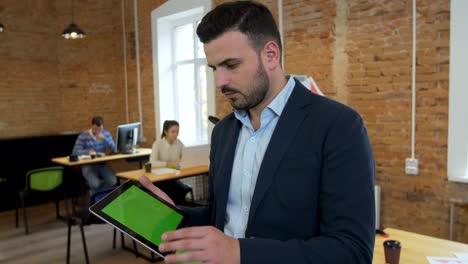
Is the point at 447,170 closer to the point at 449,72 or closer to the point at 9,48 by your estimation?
the point at 449,72

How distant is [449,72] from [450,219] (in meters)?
1.38

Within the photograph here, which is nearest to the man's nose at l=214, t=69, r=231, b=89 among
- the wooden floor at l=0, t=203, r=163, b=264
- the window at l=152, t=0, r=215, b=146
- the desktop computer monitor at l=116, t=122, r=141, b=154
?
the wooden floor at l=0, t=203, r=163, b=264

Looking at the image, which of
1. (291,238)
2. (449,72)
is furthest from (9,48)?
(291,238)

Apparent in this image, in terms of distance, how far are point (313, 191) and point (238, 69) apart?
390 millimetres

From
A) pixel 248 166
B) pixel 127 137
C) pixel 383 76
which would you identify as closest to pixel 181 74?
pixel 127 137

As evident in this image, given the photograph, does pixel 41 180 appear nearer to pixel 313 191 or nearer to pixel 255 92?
pixel 255 92

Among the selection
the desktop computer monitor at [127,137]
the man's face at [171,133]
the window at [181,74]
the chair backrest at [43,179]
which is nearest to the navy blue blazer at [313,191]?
the man's face at [171,133]

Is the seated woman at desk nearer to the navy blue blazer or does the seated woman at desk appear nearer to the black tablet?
the black tablet

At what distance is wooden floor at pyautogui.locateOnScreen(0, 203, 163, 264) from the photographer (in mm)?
4320

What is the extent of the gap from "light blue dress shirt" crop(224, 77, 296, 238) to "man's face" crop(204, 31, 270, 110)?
0.07 m

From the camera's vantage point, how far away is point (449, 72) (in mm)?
3555

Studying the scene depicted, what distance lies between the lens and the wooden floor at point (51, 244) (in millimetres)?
4320

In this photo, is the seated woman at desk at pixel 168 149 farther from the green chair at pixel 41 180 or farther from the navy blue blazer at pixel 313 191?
the navy blue blazer at pixel 313 191

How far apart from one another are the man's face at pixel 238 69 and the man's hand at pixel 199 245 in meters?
0.42
